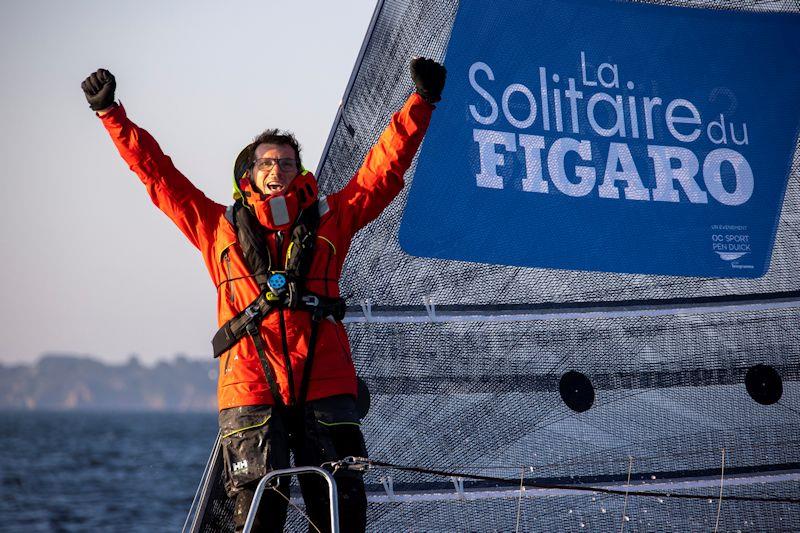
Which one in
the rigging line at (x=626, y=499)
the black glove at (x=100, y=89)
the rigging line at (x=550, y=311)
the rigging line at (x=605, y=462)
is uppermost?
the black glove at (x=100, y=89)

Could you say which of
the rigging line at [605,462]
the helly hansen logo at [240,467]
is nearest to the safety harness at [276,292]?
the helly hansen logo at [240,467]

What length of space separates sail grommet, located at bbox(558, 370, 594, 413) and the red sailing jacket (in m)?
1.65

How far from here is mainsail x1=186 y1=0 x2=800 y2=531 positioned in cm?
515

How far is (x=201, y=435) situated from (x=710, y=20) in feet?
269

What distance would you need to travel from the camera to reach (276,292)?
12.9 feet

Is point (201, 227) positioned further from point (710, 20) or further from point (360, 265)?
point (710, 20)

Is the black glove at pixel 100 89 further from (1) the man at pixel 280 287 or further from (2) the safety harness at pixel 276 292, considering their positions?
(2) the safety harness at pixel 276 292

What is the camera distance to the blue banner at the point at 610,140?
5387 millimetres

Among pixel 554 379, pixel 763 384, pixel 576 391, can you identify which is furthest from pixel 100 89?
pixel 763 384

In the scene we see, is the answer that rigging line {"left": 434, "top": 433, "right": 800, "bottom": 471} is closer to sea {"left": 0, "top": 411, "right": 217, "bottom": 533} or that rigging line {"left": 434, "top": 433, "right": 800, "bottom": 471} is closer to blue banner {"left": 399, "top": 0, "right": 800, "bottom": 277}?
blue banner {"left": 399, "top": 0, "right": 800, "bottom": 277}

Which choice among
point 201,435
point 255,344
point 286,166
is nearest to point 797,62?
point 286,166

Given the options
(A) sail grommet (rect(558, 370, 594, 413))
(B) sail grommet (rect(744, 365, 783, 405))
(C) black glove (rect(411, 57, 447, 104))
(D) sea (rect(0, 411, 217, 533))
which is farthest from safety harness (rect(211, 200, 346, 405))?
(D) sea (rect(0, 411, 217, 533))

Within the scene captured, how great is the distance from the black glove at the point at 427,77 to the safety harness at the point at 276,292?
1.78 feet

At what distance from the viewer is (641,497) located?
5469 millimetres
